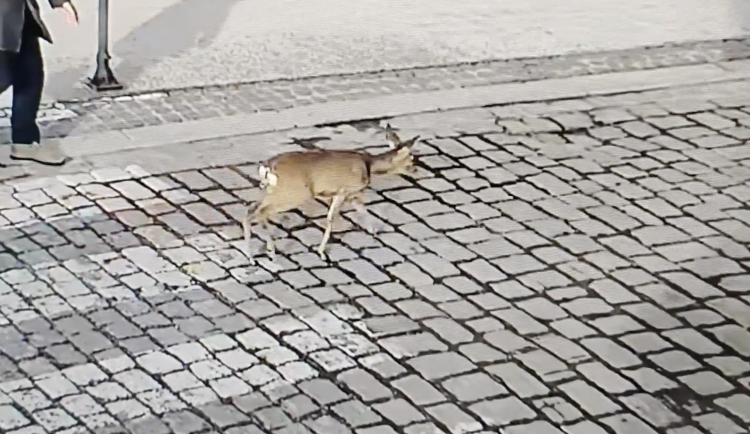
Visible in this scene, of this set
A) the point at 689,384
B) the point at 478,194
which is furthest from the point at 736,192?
the point at 689,384

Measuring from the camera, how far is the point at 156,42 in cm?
927

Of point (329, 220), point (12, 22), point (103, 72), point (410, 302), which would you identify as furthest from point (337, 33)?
point (410, 302)

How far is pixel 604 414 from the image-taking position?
16.7ft

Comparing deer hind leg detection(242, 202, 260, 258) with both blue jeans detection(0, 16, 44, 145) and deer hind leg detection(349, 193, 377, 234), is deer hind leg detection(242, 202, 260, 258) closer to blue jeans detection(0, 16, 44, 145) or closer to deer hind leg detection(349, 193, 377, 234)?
deer hind leg detection(349, 193, 377, 234)

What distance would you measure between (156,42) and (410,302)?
4.19 meters

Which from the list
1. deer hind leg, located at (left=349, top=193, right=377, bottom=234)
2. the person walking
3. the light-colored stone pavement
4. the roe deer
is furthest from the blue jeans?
deer hind leg, located at (left=349, top=193, right=377, bottom=234)

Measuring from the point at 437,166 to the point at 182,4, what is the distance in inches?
151

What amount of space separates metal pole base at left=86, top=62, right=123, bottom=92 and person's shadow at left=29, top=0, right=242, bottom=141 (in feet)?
0.26

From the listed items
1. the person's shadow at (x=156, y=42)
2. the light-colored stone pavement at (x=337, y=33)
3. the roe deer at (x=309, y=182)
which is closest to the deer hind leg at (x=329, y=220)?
the roe deer at (x=309, y=182)

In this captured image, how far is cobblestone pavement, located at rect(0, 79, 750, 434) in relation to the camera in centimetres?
506

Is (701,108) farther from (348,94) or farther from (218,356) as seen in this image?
(218,356)

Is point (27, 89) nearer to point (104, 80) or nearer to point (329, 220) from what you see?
point (104, 80)

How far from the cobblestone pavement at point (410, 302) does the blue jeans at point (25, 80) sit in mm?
421

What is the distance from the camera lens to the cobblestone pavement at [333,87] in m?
7.78
